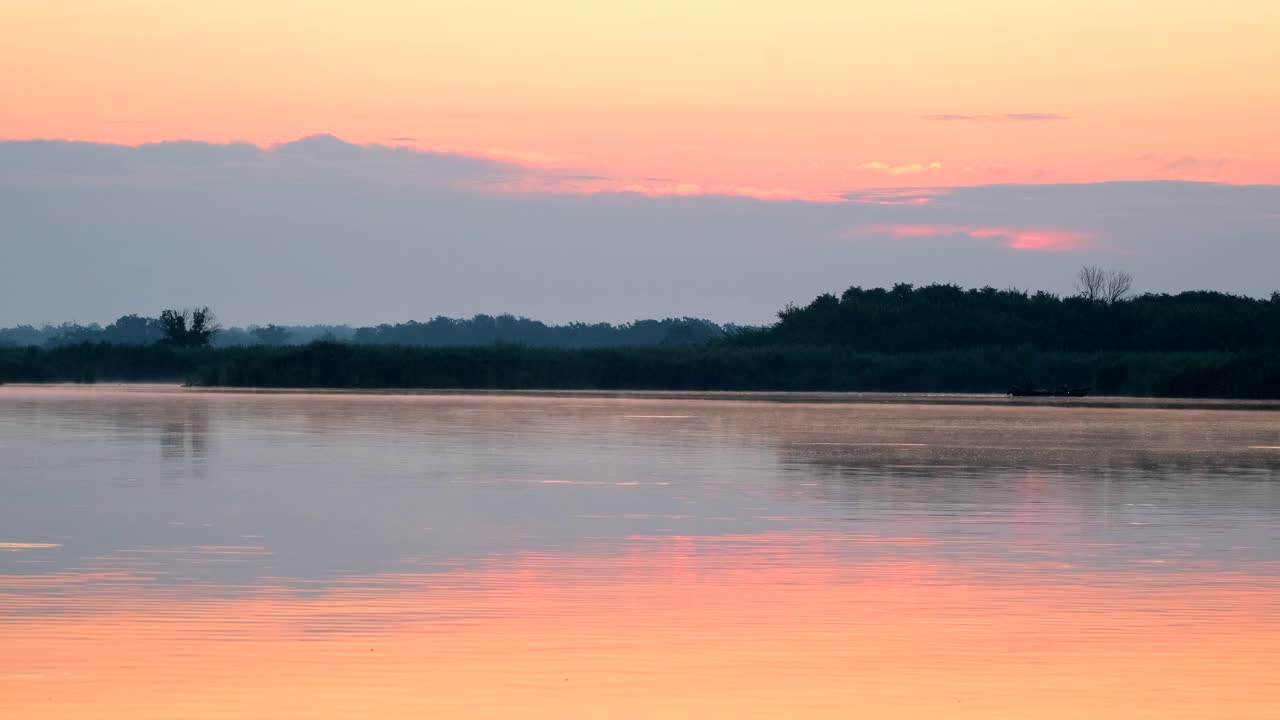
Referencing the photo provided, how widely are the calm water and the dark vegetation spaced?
5509cm

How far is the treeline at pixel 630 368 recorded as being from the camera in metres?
83.8

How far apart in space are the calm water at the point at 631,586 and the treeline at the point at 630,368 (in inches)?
2132

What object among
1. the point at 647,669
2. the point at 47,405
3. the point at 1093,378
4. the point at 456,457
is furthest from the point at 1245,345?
the point at 647,669

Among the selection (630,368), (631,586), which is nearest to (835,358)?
(630,368)

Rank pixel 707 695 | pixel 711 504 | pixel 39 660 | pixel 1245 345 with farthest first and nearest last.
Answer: pixel 1245 345 < pixel 711 504 < pixel 39 660 < pixel 707 695

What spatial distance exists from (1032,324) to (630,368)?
3365cm

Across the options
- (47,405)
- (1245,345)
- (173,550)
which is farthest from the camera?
(1245,345)

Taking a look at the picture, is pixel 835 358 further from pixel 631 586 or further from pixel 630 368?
pixel 631 586

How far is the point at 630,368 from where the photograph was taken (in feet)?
296

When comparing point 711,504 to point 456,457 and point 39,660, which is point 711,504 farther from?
point 39,660

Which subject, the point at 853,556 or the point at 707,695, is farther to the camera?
the point at 853,556

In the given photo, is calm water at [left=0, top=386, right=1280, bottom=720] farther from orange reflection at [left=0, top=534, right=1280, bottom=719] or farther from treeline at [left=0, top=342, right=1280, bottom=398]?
treeline at [left=0, top=342, right=1280, bottom=398]

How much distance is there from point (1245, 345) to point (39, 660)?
105 meters

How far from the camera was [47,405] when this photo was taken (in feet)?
177
